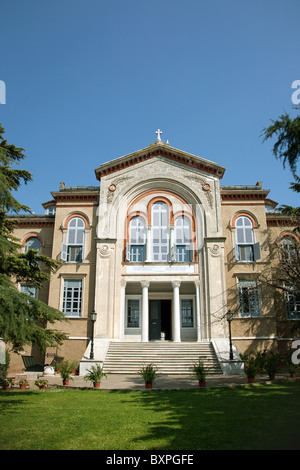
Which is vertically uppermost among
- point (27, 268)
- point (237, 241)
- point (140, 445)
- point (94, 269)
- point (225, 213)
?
point (225, 213)

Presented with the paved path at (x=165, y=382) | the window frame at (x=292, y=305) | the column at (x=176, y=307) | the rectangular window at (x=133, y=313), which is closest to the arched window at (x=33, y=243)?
the rectangular window at (x=133, y=313)

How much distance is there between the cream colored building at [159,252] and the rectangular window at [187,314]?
69mm

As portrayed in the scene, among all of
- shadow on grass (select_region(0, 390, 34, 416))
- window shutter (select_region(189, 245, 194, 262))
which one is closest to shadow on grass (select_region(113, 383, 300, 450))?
shadow on grass (select_region(0, 390, 34, 416))

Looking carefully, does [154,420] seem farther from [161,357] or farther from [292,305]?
[292,305]

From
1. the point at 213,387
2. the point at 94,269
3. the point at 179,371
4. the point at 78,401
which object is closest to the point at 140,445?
the point at 78,401

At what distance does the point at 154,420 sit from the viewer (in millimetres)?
8891

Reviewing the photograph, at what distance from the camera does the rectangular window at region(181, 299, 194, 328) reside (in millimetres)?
25969

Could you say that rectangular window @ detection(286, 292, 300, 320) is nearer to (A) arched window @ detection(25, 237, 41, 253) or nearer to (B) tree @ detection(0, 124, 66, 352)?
(B) tree @ detection(0, 124, 66, 352)

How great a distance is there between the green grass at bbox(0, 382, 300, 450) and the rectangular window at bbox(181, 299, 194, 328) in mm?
12177

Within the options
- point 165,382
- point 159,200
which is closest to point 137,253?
point 159,200

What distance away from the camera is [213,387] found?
14.6 meters

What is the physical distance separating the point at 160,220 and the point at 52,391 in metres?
14.3

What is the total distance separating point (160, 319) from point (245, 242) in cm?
805

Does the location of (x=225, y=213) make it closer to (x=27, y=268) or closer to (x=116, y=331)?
(x=116, y=331)
